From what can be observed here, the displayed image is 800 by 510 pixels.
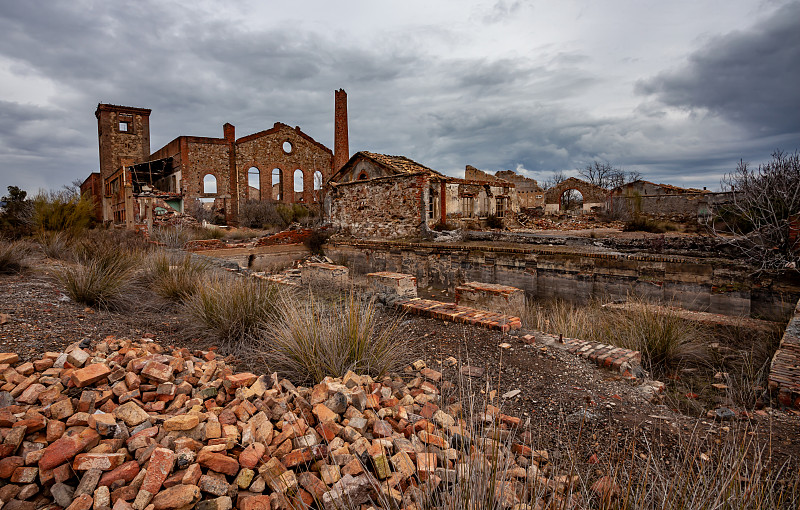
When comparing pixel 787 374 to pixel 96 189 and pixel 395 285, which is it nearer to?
pixel 395 285

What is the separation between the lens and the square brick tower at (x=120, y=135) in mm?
28688

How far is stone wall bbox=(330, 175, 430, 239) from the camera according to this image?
1380cm

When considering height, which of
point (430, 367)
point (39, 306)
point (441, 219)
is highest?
point (441, 219)

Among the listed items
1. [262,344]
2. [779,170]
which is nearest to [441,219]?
[779,170]

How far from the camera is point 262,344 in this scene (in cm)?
375

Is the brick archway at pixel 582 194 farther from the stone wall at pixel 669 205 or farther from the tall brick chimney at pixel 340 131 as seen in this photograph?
the tall brick chimney at pixel 340 131

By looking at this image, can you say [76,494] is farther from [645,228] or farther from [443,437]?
[645,228]

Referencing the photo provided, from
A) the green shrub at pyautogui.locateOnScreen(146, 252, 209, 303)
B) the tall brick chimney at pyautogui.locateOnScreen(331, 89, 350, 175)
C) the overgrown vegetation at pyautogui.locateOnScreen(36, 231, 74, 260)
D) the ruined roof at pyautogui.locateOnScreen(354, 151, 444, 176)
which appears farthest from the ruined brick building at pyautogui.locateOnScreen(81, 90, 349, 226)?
the green shrub at pyautogui.locateOnScreen(146, 252, 209, 303)

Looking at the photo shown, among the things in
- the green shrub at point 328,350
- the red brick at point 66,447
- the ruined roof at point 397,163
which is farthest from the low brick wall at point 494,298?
the ruined roof at point 397,163

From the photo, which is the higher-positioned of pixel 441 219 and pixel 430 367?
pixel 441 219

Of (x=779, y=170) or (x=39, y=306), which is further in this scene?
(x=779, y=170)

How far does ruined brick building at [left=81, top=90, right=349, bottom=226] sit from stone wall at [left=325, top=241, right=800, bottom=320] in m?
18.0

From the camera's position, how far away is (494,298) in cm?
652

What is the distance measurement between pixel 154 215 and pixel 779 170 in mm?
22788
